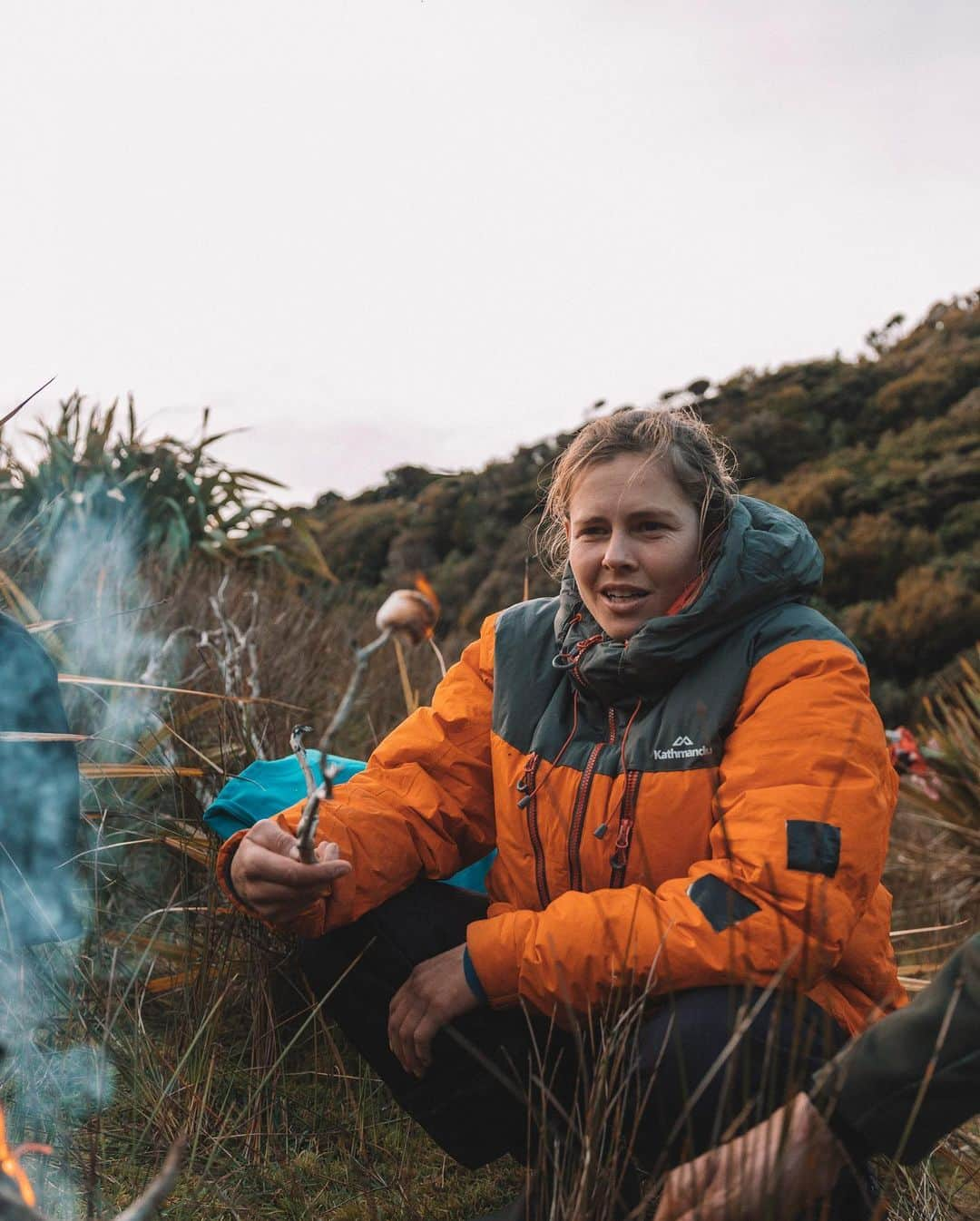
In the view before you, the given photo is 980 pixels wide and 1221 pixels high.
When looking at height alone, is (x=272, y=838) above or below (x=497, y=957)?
above

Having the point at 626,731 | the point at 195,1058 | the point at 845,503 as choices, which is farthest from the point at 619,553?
the point at 845,503

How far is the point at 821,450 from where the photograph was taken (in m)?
18.3

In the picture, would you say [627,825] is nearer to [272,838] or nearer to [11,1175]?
[272,838]

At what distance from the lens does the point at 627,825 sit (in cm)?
190

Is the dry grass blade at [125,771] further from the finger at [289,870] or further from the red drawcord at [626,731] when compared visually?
the red drawcord at [626,731]

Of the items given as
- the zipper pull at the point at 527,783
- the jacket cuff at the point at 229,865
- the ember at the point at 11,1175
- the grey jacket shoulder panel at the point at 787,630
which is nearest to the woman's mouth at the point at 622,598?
the grey jacket shoulder panel at the point at 787,630

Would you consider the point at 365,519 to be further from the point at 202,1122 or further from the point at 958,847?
the point at 202,1122

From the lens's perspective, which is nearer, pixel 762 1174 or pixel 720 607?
pixel 762 1174

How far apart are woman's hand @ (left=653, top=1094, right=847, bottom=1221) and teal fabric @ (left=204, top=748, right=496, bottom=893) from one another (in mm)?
1196

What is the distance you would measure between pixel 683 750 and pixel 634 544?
1.45 ft

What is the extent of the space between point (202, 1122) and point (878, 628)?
12879 mm

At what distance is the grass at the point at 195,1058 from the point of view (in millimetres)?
1870

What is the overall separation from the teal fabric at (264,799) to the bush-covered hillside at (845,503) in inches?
183

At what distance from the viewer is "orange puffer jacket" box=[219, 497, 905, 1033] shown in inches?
65.1
